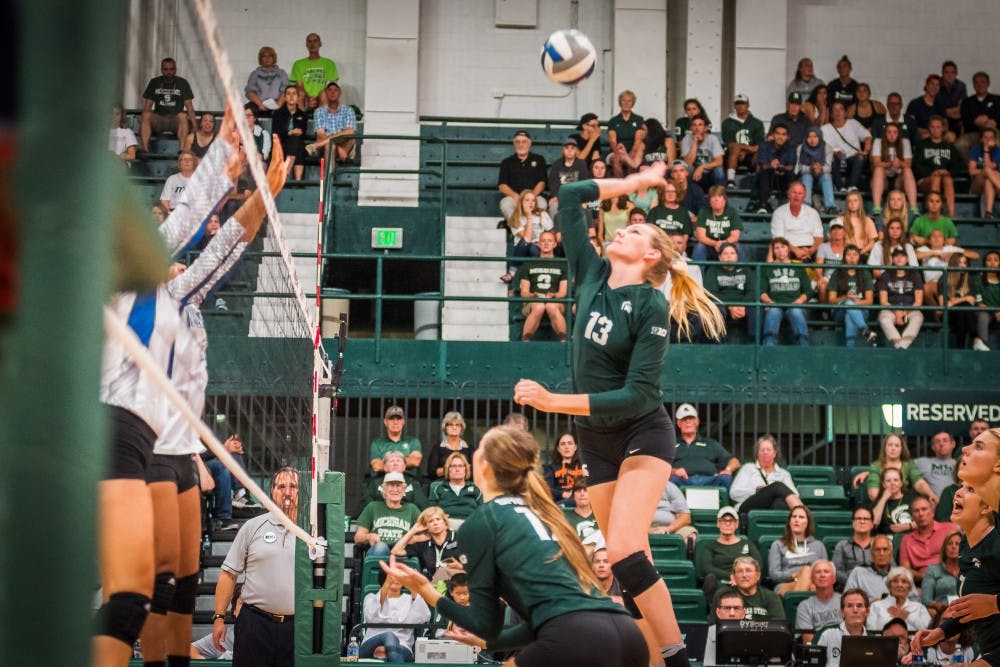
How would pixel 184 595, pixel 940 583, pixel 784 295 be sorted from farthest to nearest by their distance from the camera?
pixel 784 295 → pixel 940 583 → pixel 184 595

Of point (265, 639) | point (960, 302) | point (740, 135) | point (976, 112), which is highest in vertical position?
point (976, 112)

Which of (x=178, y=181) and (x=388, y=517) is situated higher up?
(x=178, y=181)

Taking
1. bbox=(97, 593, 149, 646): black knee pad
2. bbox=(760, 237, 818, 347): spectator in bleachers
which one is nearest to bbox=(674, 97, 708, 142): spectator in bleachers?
bbox=(760, 237, 818, 347): spectator in bleachers

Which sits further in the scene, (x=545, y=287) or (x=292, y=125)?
(x=292, y=125)


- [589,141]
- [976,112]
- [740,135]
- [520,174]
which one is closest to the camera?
[520,174]

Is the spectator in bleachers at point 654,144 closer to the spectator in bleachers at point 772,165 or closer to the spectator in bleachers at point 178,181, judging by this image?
the spectator in bleachers at point 772,165

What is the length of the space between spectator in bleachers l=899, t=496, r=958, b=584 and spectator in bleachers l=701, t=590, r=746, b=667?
7.28 ft

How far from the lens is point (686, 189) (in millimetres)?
16328

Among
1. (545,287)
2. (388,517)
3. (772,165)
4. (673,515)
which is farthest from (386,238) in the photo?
(673,515)

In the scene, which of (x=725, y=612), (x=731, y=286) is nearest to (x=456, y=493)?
(x=725, y=612)

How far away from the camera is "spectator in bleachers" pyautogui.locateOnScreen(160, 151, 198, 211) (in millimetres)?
3680

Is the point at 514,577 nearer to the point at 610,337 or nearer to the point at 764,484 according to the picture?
the point at 610,337

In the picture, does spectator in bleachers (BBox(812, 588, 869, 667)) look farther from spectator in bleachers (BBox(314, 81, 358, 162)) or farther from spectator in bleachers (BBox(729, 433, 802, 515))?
spectator in bleachers (BBox(314, 81, 358, 162))

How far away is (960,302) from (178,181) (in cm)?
1343
